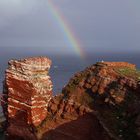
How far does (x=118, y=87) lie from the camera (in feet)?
108

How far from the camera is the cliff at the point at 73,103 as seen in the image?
32094 mm

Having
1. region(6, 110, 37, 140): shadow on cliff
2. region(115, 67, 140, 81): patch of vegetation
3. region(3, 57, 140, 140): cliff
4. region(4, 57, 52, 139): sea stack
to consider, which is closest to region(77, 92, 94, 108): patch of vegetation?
region(3, 57, 140, 140): cliff

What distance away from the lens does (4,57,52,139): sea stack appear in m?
34.3

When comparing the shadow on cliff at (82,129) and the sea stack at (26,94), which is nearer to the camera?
the shadow on cliff at (82,129)

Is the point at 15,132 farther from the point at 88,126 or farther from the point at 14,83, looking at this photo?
the point at 88,126

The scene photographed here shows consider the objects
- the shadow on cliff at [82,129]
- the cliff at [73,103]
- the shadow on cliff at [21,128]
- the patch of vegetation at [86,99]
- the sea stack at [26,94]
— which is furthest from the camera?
the shadow on cliff at [21,128]

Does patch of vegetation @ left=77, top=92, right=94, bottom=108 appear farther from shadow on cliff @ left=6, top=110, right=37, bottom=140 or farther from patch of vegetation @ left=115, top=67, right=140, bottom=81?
shadow on cliff @ left=6, top=110, right=37, bottom=140

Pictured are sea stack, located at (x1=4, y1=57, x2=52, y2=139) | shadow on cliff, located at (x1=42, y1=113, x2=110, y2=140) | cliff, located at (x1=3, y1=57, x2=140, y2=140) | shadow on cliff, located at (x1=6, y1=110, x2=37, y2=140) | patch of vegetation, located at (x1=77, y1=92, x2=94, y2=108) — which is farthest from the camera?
shadow on cliff, located at (x1=6, y1=110, x2=37, y2=140)

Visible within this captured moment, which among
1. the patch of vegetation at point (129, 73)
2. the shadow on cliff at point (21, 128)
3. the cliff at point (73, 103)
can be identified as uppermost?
the patch of vegetation at point (129, 73)

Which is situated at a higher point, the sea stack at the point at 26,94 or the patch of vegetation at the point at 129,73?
the patch of vegetation at the point at 129,73

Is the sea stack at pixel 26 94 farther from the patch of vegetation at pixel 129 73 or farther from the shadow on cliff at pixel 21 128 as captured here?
the patch of vegetation at pixel 129 73

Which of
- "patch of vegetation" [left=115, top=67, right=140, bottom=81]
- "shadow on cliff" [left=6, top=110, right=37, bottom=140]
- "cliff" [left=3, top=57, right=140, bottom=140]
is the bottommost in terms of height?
"shadow on cliff" [left=6, top=110, right=37, bottom=140]

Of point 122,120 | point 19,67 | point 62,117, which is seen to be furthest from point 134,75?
point 19,67

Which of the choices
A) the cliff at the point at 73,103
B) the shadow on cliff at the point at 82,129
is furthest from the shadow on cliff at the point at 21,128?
the shadow on cliff at the point at 82,129
